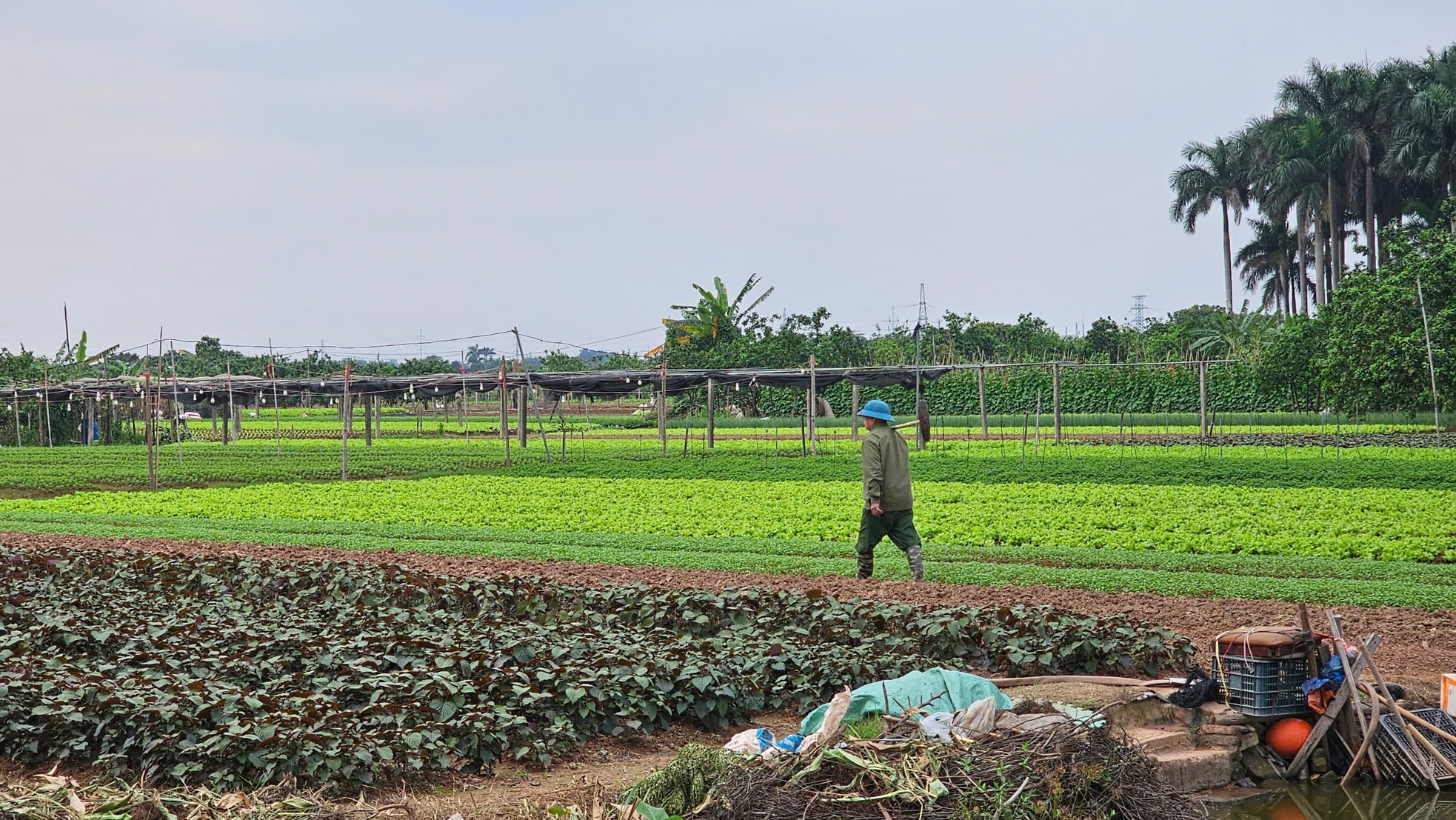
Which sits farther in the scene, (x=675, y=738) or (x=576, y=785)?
(x=675, y=738)

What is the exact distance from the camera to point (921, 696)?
652 centimetres

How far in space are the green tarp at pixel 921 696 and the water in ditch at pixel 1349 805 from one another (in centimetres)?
151

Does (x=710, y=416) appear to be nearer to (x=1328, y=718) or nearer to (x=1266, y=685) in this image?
(x=1266, y=685)

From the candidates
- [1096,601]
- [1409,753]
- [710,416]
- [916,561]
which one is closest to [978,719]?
[1409,753]

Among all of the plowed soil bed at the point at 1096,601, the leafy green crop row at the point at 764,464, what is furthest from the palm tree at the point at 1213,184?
the plowed soil bed at the point at 1096,601

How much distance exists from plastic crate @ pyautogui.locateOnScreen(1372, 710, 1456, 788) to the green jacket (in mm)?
5137

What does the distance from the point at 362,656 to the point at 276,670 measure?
52cm

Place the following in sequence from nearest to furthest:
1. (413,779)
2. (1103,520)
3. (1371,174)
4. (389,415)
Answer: (413,779) → (1103,520) → (1371,174) → (389,415)

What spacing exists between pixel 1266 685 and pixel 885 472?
4.96 m

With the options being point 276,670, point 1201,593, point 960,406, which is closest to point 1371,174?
point 960,406

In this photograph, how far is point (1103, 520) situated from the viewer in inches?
702

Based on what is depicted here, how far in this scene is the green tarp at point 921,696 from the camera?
6402 millimetres

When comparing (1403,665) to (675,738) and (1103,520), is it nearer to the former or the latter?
(675,738)

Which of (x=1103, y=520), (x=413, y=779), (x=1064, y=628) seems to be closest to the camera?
(x=413, y=779)
